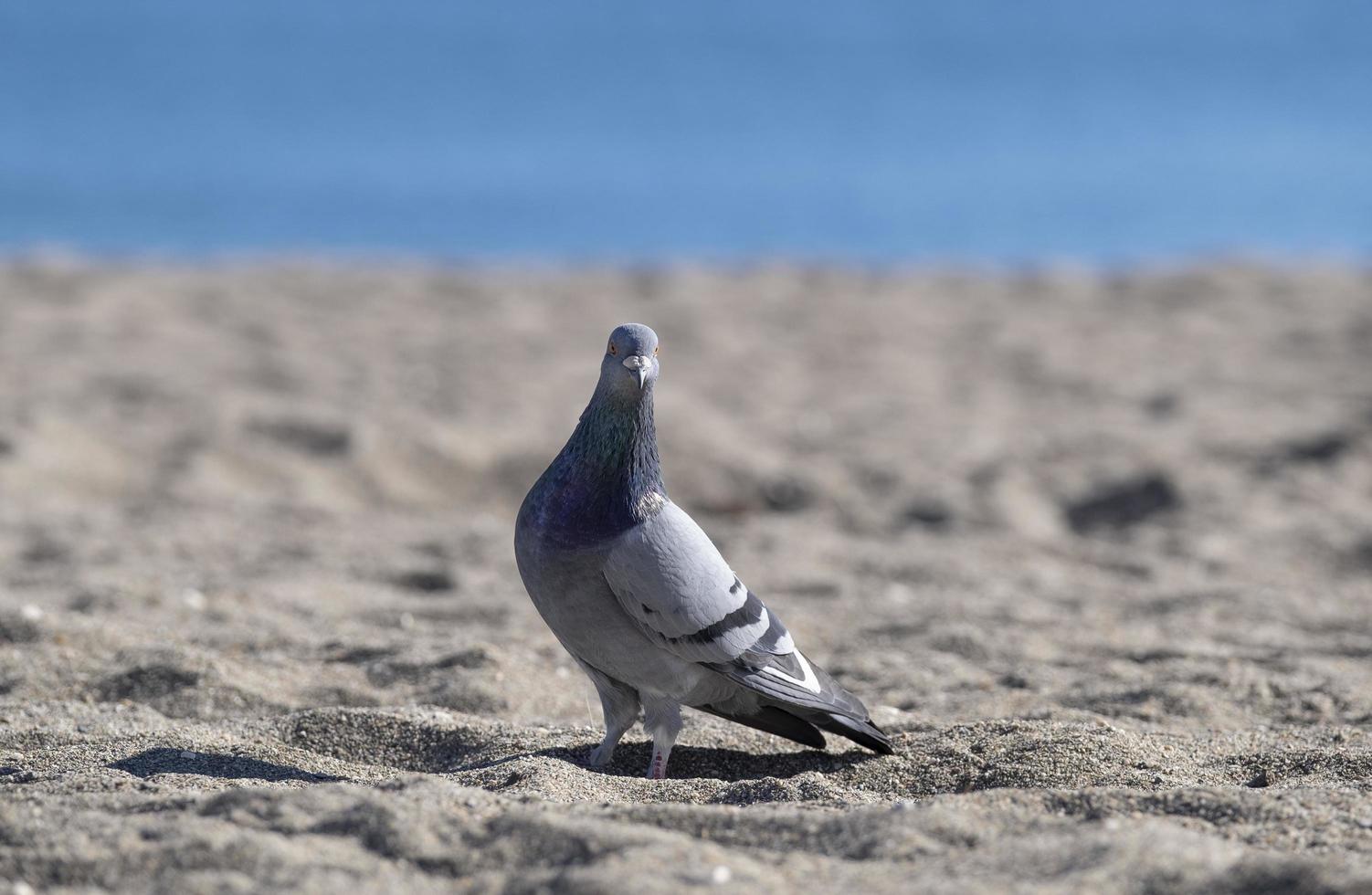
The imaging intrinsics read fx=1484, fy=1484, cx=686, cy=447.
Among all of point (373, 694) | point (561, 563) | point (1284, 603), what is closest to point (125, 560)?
point (373, 694)

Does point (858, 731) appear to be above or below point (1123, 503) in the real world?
below

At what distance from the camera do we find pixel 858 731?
3494mm

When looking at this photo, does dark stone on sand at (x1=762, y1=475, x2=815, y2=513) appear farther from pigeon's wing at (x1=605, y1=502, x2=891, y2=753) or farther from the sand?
pigeon's wing at (x1=605, y1=502, x2=891, y2=753)

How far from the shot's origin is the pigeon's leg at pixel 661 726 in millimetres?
3420

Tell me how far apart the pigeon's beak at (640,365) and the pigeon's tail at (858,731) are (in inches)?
35.8

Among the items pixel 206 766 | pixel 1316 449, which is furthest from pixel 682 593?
pixel 1316 449

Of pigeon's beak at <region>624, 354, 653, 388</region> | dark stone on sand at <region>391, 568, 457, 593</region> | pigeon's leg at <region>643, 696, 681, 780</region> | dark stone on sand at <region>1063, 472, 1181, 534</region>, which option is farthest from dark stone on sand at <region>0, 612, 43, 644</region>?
dark stone on sand at <region>1063, 472, 1181, 534</region>

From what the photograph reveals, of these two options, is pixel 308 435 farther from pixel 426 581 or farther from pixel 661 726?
pixel 661 726

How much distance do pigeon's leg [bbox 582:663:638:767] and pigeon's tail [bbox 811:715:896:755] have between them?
1.45 ft

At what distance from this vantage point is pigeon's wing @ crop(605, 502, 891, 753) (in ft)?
10.7

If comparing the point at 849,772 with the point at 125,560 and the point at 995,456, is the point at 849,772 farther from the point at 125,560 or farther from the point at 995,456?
the point at 995,456

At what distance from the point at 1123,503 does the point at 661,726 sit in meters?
4.50

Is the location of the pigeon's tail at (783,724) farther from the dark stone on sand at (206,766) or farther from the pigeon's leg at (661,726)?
the dark stone on sand at (206,766)

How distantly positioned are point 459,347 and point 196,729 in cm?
697
